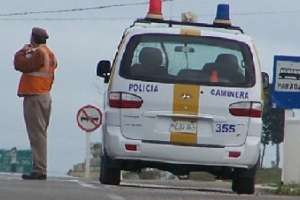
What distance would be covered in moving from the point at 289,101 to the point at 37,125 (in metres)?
4.44

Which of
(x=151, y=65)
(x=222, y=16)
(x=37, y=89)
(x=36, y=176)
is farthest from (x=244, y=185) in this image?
(x=37, y=89)

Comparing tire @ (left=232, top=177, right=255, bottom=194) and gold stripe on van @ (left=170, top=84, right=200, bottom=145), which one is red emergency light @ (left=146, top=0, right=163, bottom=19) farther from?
tire @ (left=232, top=177, right=255, bottom=194)

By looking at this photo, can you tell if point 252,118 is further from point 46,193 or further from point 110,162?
point 46,193

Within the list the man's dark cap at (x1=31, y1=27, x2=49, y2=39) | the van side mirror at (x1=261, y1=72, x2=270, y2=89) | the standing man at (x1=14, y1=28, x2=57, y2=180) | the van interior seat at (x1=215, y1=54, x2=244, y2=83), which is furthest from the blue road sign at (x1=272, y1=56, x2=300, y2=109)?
the man's dark cap at (x1=31, y1=27, x2=49, y2=39)

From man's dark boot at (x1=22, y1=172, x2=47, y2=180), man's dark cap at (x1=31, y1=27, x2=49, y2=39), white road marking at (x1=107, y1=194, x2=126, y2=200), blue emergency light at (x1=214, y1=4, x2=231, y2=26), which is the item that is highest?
blue emergency light at (x1=214, y1=4, x2=231, y2=26)

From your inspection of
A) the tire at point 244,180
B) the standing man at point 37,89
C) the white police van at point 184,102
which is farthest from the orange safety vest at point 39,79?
the tire at point 244,180

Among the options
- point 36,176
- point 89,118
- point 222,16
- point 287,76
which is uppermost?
point 222,16

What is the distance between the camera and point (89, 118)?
83.6ft

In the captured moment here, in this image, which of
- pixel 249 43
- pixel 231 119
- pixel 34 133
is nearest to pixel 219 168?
pixel 231 119

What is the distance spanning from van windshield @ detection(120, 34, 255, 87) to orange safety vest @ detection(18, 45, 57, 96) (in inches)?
46.6

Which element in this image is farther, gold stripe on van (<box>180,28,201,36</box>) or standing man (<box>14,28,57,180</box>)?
standing man (<box>14,28,57,180</box>)

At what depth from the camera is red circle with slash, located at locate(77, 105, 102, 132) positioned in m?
25.3

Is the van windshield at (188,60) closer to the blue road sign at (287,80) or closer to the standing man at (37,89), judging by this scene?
the standing man at (37,89)

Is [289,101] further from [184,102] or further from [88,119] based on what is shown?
[88,119]
